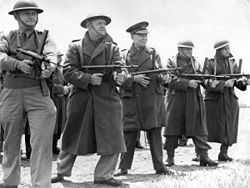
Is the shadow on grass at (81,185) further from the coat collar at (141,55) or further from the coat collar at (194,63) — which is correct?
the coat collar at (194,63)

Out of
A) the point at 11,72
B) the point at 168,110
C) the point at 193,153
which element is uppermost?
the point at 11,72

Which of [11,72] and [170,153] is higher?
[11,72]

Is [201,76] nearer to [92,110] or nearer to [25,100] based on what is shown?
[92,110]

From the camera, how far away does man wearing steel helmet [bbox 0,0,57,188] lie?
22.0 ft

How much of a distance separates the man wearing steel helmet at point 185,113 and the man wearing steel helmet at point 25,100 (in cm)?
363

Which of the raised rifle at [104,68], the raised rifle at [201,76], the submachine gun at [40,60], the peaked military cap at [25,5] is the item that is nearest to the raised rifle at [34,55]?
the submachine gun at [40,60]

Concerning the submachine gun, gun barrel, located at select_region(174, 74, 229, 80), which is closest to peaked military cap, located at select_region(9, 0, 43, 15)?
the submachine gun

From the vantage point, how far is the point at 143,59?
8930 mm

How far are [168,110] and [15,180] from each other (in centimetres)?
392

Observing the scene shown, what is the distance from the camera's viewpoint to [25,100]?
6785mm

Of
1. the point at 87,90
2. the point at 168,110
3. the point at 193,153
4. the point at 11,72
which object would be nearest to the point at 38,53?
the point at 11,72

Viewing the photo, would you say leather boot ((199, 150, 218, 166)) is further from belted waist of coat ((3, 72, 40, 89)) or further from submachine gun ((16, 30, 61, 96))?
belted waist of coat ((3, 72, 40, 89))

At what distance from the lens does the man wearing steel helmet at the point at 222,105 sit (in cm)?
1088

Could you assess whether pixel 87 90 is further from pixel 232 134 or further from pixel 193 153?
pixel 193 153
